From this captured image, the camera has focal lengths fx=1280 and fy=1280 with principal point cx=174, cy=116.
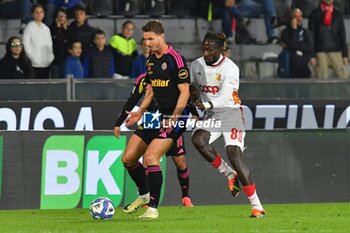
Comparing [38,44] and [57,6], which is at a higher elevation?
[57,6]

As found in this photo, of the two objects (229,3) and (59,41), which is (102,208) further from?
(229,3)

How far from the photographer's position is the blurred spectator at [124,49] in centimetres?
2131

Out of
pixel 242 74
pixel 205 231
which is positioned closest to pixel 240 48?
pixel 242 74

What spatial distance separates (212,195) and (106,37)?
6.30 m

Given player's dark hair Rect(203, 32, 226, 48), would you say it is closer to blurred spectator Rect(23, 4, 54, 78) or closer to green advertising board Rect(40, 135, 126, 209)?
green advertising board Rect(40, 135, 126, 209)

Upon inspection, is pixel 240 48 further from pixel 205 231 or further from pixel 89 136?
pixel 205 231

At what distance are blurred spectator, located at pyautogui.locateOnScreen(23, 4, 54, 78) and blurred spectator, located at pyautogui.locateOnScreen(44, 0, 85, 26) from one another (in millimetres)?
620

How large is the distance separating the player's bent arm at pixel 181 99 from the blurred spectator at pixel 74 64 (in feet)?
22.3

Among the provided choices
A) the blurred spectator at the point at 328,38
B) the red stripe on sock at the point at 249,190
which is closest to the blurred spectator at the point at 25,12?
the blurred spectator at the point at 328,38

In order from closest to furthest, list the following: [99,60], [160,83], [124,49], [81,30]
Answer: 1. [160,83]
2. [99,60]
3. [81,30]
4. [124,49]

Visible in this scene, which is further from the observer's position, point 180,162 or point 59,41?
point 59,41

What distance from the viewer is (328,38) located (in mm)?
23078

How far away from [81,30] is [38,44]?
97 cm

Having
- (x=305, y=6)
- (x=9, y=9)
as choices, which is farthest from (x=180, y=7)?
(x=9, y=9)
